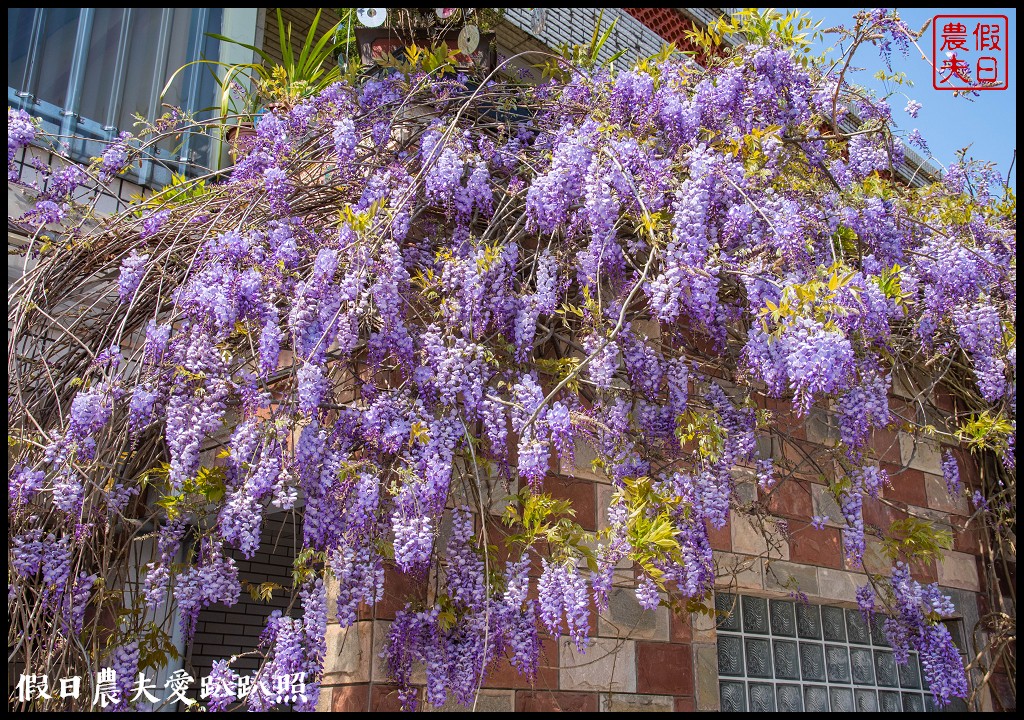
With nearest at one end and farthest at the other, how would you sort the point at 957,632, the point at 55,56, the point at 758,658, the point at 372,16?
the point at 372,16 < the point at 55,56 < the point at 758,658 < the point at 957,632

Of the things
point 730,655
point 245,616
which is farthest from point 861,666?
point 245,616

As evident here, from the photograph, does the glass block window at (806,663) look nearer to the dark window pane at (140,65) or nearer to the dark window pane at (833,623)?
the dark window pane at (833,623)

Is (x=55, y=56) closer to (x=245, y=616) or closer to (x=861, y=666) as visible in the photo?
(x=245, y=616)

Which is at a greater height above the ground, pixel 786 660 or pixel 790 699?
pixel 786 660

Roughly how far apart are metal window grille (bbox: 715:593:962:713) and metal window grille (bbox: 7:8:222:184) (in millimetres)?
3207

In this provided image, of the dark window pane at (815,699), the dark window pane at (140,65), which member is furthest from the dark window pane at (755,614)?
the dark window pane at (140,65)

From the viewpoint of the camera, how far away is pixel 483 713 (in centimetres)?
290

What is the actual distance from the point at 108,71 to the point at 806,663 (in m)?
4.27

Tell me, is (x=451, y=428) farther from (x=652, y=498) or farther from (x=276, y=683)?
(x=276, y=683)

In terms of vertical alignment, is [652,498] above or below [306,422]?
below

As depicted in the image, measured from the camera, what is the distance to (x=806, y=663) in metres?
4.23

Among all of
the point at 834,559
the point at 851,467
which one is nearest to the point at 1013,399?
the point at 851,467

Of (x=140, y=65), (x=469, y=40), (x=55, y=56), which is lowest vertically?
(x=469, y=40)

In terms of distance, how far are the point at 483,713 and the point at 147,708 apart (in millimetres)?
1049
